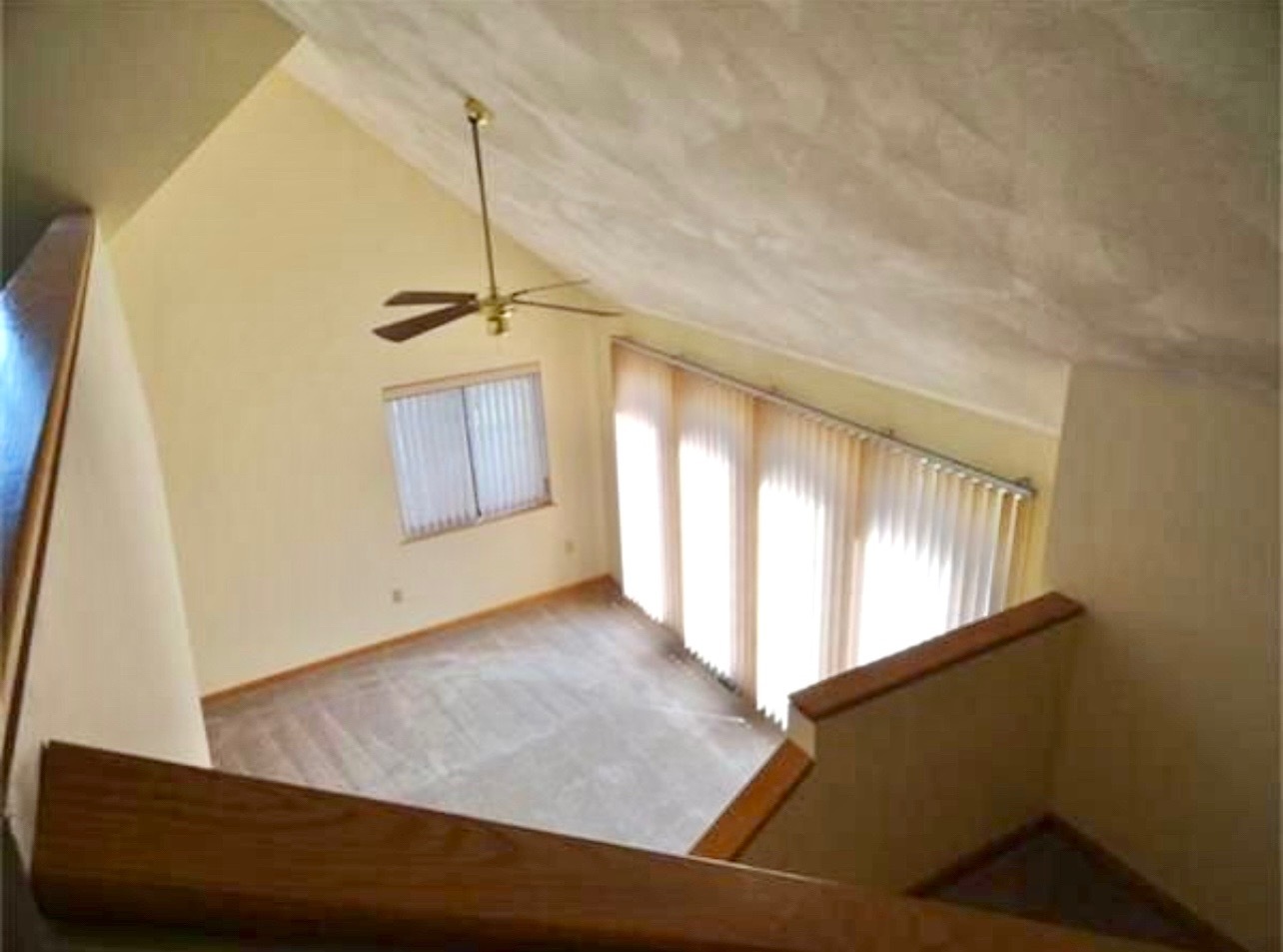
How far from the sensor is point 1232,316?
183 cm

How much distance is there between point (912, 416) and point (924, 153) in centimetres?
236

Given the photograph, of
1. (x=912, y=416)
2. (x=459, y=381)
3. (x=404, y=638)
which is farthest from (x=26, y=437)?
(x=404, y=638)

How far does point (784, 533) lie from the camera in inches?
196

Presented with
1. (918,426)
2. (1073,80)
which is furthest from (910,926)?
(918,426)

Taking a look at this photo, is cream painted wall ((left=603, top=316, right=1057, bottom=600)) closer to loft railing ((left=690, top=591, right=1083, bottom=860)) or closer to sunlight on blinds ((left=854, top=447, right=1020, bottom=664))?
sunlight on blinds ((left=854, top=447, right=1020, bottom=664))

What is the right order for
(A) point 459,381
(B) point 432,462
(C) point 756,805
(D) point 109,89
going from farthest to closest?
1. (B) point 432,462
2. (A) point 459,381
3. (D) point 109,89
4. (C) point 756,805

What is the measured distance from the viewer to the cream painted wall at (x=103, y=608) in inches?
27.6

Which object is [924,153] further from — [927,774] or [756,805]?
[927,774]

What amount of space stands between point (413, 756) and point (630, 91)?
4.22m

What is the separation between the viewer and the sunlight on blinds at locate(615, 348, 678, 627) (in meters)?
5.87

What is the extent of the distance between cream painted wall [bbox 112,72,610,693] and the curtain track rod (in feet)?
3.10

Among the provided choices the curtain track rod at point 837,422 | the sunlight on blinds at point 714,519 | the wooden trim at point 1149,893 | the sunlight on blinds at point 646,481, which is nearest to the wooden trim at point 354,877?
the wooden trim at point 1149,893

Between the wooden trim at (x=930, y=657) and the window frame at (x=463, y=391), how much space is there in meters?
4.13

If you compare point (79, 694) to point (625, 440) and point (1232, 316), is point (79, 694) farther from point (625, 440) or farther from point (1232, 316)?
point (625, 440)
